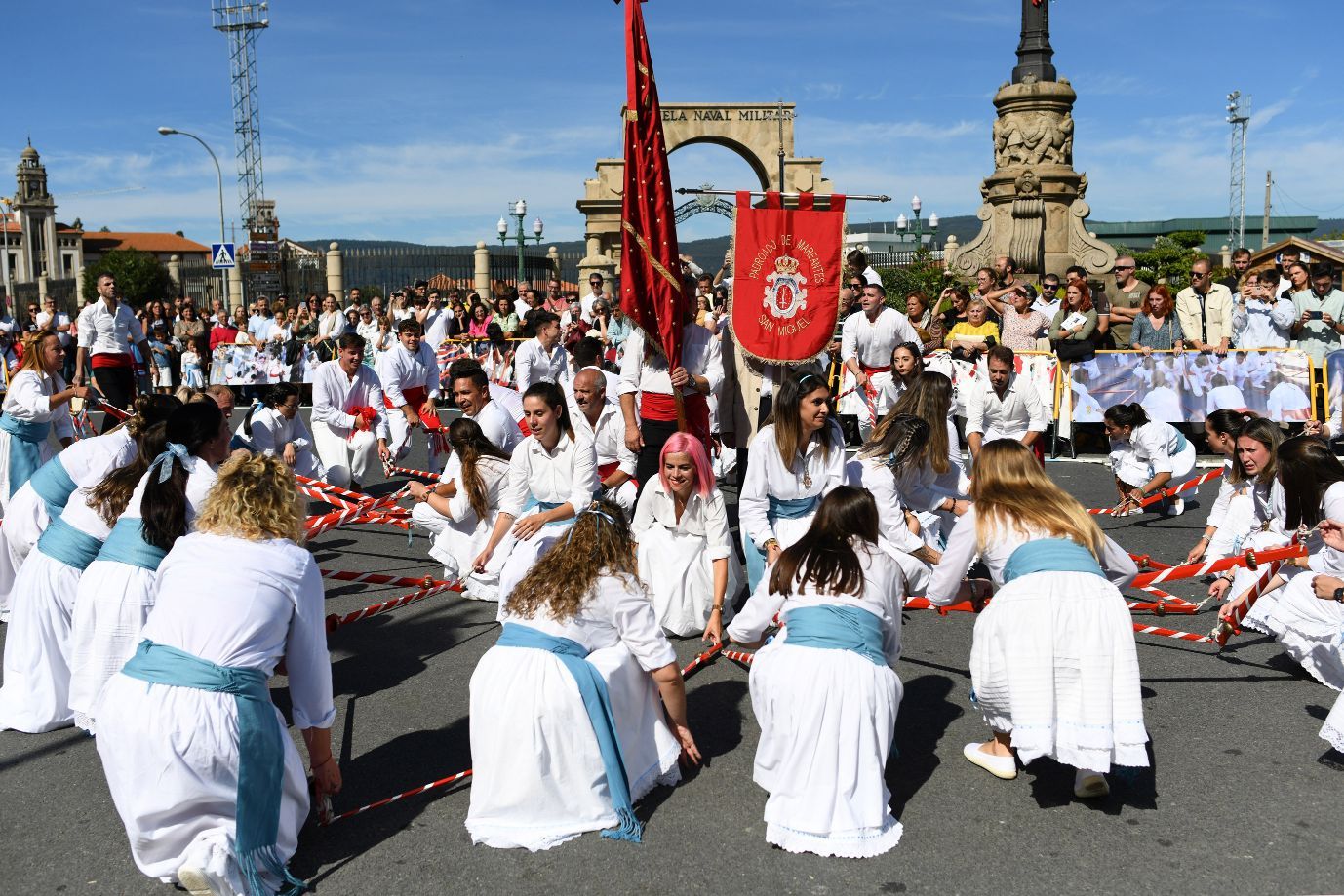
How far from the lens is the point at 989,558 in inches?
189

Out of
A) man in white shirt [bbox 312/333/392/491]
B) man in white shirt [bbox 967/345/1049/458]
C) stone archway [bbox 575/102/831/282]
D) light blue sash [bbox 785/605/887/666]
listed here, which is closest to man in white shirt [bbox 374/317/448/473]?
man in white shirt [bbox 312/333/392/491]

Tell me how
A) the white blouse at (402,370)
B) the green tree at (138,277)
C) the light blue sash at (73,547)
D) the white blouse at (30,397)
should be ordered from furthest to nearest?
the green tree at (138,277) < the white blouse at (402,370) < the white blouse at (30,397) < the light blue sash at (73,547)

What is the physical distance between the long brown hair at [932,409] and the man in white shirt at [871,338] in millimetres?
2715

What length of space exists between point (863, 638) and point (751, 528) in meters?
2.24

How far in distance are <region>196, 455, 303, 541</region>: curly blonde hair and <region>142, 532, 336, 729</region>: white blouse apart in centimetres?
4

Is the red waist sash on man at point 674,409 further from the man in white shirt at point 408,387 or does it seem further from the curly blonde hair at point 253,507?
the curly blonde hair at point 253,507

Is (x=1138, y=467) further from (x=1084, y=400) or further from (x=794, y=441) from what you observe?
(x=794, y=441)

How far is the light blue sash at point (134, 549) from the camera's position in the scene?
16.6 feet

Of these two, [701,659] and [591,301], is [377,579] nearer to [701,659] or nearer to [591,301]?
[701,659]

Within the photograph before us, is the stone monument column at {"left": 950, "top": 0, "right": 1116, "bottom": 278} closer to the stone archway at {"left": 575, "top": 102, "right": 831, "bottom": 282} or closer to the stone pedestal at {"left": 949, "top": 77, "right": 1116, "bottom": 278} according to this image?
the stone pedestal at {"left": 949, "top": 77, "right": 1116, "bottom": 278}

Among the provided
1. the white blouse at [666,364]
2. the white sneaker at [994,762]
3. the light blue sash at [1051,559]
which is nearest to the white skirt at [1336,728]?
the light blue sash at [1051,559]

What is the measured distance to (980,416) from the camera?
9.13 meters

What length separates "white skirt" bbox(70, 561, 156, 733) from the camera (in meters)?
5.03

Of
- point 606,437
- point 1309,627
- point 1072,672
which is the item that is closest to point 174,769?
point 1072,672
